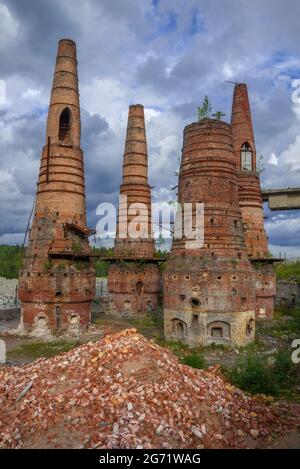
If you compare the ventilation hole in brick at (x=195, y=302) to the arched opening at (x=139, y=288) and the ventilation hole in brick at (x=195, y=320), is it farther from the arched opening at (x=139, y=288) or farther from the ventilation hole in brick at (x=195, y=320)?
the arched opening at (x=139, y=288)

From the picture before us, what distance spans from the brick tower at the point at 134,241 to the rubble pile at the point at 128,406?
53.7 feet

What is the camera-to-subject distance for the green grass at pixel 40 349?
1678cm

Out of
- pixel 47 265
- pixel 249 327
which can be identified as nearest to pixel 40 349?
pixel 47 265

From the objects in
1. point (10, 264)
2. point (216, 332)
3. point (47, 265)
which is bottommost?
point (216, 332)

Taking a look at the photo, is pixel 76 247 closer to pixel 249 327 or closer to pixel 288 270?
pixel 249 327

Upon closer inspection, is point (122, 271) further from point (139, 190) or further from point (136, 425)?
point (136, 425)

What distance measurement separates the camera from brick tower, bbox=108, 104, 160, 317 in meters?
28.4

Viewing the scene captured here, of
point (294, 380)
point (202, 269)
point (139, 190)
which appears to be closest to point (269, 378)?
point (294, 380)

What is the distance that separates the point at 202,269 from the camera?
17734mm

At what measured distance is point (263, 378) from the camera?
1202 centimetres

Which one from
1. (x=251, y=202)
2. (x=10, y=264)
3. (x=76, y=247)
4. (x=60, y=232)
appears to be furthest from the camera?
(x=10, y=264)

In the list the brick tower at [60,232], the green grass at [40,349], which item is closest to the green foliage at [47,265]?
the brick tower at [60,232]

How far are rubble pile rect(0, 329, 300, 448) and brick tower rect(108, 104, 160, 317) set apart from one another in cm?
1637

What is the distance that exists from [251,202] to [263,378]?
16009 mm
